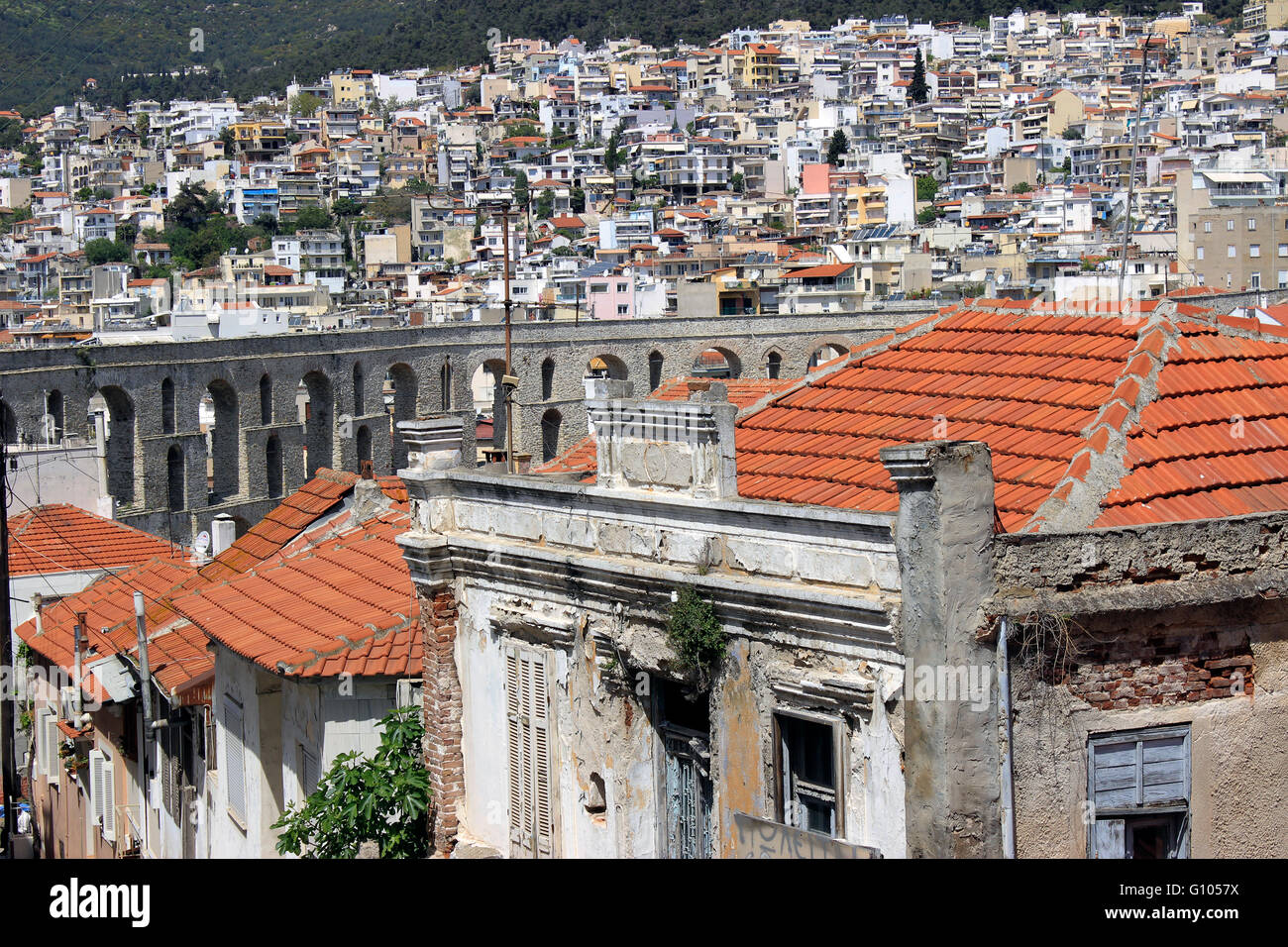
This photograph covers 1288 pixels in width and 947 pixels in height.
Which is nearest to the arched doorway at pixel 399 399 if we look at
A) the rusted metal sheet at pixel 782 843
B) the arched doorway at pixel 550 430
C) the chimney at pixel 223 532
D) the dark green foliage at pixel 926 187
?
the arched doorway at pixel 550 430

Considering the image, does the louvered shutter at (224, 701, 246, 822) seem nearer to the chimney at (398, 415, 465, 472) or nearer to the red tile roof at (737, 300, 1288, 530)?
the chimney at (398, 415, 465, 472)

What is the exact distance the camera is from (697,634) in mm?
7281

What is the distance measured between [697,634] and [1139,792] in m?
1.81

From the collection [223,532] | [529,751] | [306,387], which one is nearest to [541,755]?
[529,751]

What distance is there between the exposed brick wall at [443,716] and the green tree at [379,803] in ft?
0.38

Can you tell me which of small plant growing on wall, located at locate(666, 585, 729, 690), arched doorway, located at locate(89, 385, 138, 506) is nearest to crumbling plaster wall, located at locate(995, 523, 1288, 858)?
small plant growing on wall, located at locate(666, 585, 729, 690)

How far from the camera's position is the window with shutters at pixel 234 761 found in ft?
36.6

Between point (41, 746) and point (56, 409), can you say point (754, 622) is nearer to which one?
point (41, 746)

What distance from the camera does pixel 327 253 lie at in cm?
10794

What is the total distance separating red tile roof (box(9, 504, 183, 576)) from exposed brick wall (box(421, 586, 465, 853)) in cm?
950

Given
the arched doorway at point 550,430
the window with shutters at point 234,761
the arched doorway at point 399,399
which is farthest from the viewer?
the arched doorway at point 550,430

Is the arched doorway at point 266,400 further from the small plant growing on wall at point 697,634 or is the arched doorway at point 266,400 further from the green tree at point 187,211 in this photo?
the green tree at point 187,211

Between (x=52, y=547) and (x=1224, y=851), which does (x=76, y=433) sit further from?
(x=1224, y=851)

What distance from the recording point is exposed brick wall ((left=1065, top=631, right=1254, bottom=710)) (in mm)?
6527
